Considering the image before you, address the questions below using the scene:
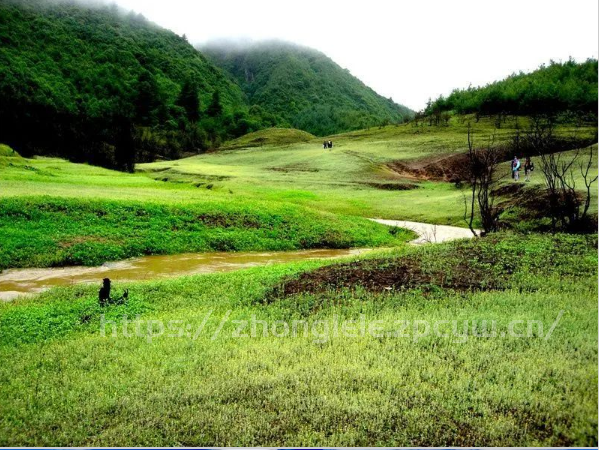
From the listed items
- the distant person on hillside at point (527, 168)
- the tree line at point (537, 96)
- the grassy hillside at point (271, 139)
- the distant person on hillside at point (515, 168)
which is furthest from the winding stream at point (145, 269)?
the grassy hillside at point (271, 139)

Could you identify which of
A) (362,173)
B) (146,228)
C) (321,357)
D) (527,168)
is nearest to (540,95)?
(362,173)

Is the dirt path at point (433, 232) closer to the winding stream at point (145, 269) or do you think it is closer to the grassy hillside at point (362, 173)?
the grassy hillside at point (362, 173)

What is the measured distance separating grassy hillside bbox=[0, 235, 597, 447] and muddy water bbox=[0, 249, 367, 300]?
173 inches

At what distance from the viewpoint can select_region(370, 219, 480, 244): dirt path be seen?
2755 cm

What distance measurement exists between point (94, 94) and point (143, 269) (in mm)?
133415

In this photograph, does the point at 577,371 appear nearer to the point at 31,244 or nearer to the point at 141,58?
the point at 31,244

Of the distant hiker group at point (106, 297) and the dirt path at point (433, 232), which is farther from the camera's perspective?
the dirt path at point (433, 232)

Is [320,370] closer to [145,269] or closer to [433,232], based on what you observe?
[145,269]

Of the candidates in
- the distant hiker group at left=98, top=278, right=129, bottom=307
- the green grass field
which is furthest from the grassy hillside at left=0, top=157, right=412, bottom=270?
the distant hiker group at left=98, top=278, right=129, bottom=307

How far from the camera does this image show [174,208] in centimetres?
2781

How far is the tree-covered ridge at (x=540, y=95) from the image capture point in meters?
77.1

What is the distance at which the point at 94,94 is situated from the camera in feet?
445

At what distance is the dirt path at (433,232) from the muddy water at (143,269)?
217 inches

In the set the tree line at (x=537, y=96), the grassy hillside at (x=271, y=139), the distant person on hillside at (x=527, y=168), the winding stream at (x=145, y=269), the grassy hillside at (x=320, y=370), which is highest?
the tree line at (x=537, y=96)
